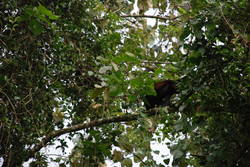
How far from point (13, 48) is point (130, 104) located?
1.07m

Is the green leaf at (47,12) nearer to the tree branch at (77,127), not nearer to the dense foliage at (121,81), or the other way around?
the dense foliage at (121,81)

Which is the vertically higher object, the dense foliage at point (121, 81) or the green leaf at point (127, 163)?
the dense foliage at point (121, 81)

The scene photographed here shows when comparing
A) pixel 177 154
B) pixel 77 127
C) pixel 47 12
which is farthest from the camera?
pixel 77 127

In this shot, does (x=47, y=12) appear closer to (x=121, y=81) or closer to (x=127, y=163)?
(x=121, y=81)

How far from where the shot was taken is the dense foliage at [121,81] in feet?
7.34

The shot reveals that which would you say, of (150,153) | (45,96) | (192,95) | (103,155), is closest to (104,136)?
(103,155)

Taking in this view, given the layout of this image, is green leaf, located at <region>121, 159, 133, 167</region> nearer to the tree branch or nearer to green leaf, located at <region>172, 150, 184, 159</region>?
the tree branch

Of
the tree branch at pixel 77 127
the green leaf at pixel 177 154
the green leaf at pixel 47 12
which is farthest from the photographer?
the tree branch at pixel 77 127

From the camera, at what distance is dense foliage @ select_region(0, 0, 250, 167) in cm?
224

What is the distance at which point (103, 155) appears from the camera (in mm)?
3041

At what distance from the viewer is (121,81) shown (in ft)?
7.86

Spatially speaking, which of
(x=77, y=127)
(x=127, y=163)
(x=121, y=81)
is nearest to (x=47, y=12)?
(x=121, y=81)

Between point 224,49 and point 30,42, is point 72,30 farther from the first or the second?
point 224,49

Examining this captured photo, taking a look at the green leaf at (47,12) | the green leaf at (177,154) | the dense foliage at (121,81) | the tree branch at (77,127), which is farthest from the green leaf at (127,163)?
the green leaf at (47,12)
